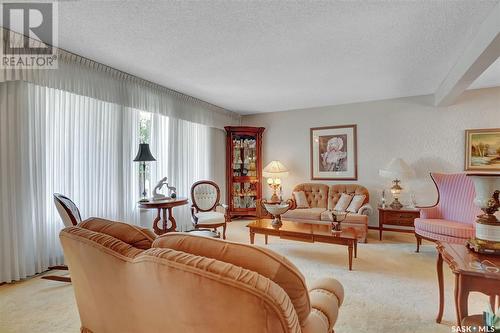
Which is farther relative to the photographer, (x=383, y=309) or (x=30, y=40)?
(x=30, y=40)

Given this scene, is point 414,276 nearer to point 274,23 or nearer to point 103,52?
point 274,23

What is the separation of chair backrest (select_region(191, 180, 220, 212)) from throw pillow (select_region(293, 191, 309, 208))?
1636mm

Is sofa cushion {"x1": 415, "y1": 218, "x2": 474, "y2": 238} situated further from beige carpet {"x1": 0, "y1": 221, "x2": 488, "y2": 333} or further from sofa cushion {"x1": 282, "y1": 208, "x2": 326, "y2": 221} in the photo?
sofa cushion {"x1": 282, "y1": 208, "x2": 326, "y2": 221}

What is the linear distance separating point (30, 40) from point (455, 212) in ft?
18.3

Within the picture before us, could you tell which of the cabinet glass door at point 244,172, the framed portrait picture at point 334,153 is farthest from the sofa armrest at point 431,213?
the cabinet glass door at point 244,172

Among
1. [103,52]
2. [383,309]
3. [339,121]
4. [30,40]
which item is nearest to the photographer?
[383,309]

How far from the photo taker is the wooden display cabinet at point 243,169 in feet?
19.7

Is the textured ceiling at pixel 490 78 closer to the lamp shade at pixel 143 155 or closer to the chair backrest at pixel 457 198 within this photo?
the chair backrest at pixel 457 198

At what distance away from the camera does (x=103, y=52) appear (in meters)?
2.99

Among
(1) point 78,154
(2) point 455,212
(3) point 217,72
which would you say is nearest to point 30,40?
(1) point 78,154

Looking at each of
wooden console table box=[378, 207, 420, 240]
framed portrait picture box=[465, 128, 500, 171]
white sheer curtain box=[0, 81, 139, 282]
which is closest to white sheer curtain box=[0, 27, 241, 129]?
white sheer curtain box=[0, 81, 139, 282]

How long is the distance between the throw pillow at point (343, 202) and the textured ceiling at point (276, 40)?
197cm

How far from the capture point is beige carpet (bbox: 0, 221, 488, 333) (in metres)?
2.00

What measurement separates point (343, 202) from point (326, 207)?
40 centimetres
